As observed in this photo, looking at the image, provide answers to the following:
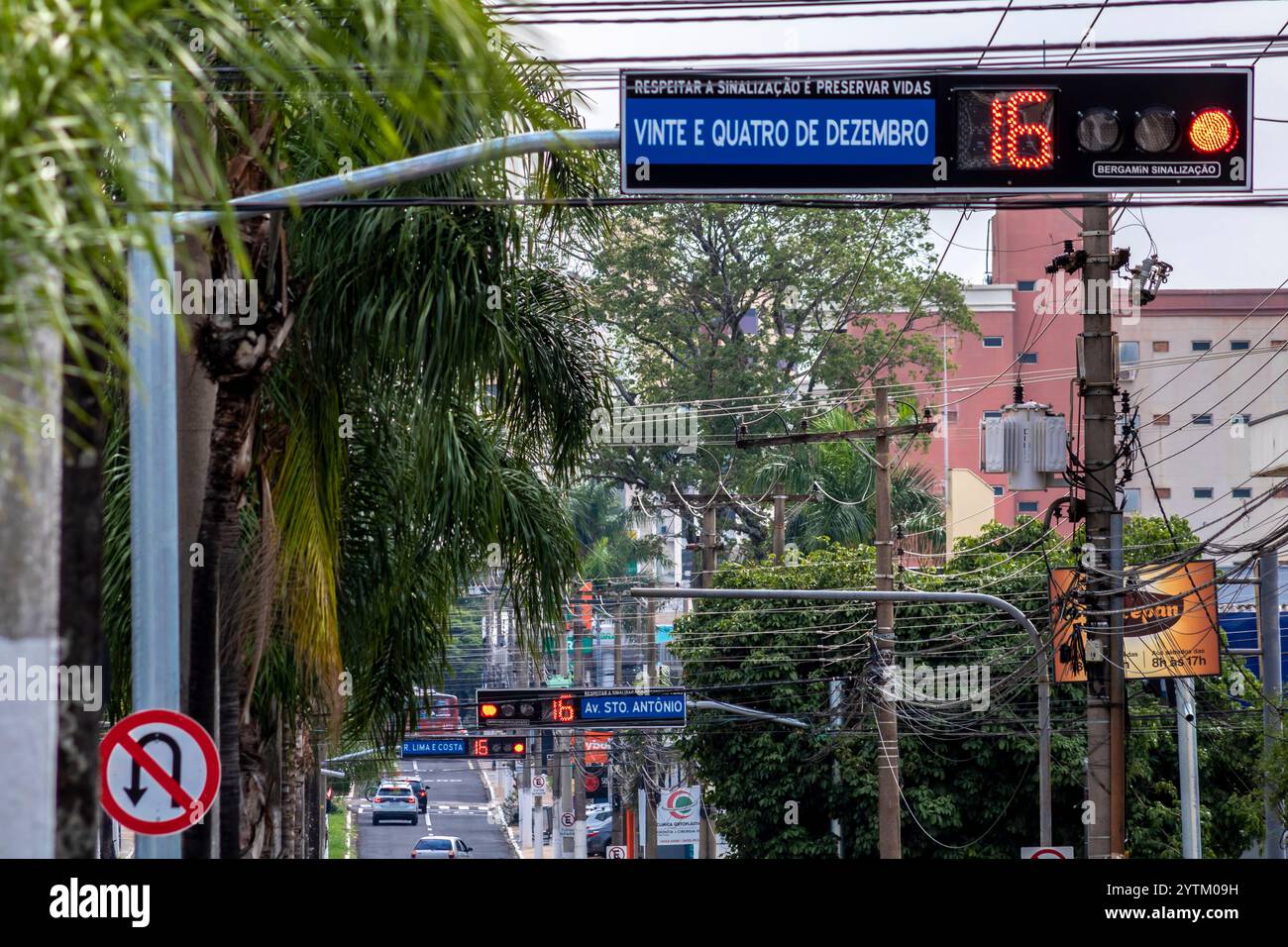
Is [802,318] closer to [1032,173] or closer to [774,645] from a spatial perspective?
[774,645]

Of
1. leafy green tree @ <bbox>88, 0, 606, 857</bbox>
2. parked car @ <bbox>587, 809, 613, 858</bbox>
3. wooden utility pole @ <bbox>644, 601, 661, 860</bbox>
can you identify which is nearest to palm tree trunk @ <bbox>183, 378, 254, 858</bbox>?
leafy green tree @ <bbox>88, 0, 606, 857</bbox>

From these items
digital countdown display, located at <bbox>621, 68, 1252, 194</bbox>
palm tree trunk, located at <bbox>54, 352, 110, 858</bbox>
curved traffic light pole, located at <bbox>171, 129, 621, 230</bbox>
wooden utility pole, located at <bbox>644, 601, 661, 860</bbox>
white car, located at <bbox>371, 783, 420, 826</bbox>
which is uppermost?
digital countdown display, located at <bbox>621, 68, 1252, 194</bbox>

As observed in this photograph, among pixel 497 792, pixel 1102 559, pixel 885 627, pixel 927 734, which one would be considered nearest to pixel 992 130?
pixel 1102 559

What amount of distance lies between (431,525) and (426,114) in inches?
394

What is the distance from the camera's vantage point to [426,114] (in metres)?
3.88

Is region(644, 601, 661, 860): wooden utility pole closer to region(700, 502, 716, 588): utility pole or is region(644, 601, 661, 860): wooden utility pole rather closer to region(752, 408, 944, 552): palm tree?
region(752, 408, 944, 552): palm tree

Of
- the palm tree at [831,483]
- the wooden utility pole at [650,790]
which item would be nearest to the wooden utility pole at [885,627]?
the palm tree at [831,483]

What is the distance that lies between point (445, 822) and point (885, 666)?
153 ft

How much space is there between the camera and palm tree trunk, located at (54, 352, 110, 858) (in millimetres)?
5375

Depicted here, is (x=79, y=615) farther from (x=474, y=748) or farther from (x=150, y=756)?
(x=474, y=748)

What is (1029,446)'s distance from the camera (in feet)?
59.4

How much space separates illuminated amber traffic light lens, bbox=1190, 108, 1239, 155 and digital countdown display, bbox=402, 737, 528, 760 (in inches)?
1225

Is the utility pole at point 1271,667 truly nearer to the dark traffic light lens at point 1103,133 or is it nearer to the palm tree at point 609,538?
the dark traffic light lens at point 1103,133

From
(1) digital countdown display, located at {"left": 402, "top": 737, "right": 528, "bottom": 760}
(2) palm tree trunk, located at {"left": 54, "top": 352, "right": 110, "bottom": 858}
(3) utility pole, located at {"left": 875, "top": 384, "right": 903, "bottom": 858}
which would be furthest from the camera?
(1) digital countdown display, located at {"left": 402, "top": 737, "right": 528, "bottom": 760}
